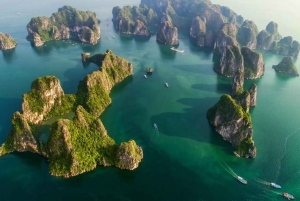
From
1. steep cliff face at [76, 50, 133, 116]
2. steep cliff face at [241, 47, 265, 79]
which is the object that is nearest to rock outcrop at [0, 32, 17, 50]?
steep cliff face at [76, 50, 133, 116]

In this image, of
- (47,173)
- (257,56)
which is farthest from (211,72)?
(47,173)

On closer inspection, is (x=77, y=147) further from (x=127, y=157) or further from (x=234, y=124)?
(x=234, y=124)

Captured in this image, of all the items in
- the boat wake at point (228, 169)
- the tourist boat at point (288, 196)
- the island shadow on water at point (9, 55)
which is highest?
the island shadow on water at point (9, 55)

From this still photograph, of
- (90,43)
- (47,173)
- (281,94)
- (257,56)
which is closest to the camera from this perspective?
(47,173)

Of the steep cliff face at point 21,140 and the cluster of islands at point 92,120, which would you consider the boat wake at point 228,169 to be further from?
the steep cliff face at point 21,140

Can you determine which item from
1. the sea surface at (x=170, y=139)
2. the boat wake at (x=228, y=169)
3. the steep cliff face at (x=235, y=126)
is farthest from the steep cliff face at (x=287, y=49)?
the boat wake at (x=228, y=169)

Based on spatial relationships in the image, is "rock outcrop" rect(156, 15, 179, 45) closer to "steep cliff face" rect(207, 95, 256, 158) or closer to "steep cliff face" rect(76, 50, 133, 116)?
"steep cliff face" rect(76, 50, 133, 116)

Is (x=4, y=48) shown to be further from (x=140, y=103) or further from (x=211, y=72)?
(x=211, y=72)
